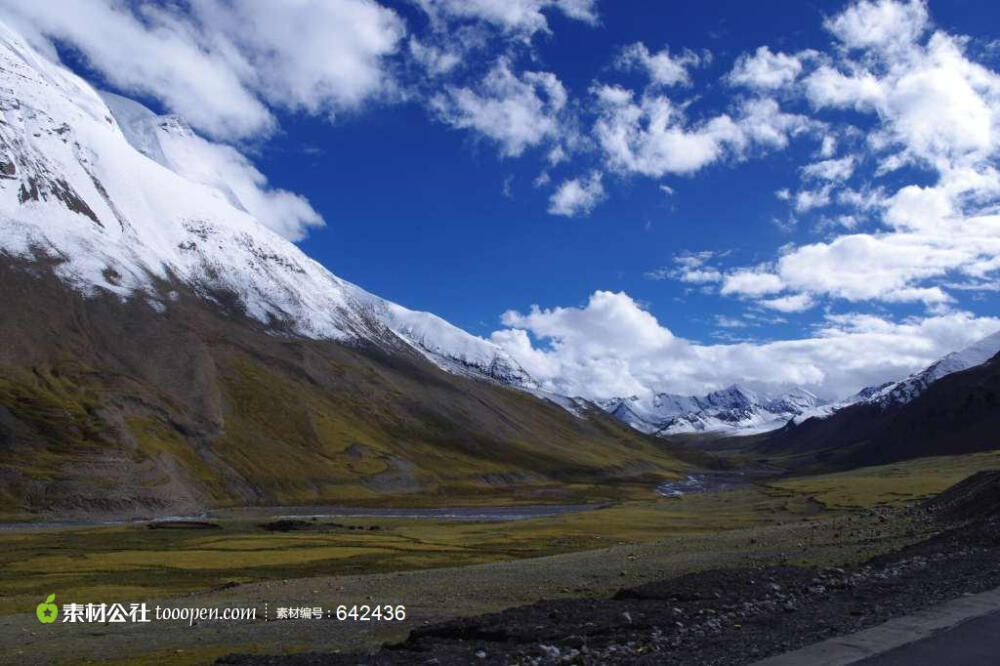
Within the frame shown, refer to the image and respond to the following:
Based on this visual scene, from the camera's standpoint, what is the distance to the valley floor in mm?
30797

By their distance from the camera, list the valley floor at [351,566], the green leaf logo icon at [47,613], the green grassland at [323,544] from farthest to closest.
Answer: the green grassland at [323,544] < the green leaf logo icon at [47,613] < the valley floor at [351,566]

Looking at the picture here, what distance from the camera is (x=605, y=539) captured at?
8525cm

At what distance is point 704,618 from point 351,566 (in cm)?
Result: 4571

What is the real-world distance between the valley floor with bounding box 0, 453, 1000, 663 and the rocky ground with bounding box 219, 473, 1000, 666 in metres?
3.51

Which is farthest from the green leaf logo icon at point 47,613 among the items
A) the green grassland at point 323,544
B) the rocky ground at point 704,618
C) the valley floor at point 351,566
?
the rocky ground at point 704,618

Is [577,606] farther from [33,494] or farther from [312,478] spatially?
[312,478]

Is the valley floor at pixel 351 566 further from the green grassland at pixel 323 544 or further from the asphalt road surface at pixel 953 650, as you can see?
the asphalt road surface at pixel 953 650

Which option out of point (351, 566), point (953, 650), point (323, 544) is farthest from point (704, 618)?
point (323, 544)

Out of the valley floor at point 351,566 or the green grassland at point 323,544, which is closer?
the valley floor at point 351,566

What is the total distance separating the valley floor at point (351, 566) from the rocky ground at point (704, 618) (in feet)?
11.5

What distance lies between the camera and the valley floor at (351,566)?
30.8m

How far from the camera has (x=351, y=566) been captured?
64312mm

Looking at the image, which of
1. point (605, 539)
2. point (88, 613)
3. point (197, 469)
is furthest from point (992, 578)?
point (197, 469)

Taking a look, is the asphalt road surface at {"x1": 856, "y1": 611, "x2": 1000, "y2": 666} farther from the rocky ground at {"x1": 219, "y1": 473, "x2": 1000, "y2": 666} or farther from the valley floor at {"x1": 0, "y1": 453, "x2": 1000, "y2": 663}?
the valley floor at {"x1": 0, "y1": 453, "x2": 1000, "y2": 663}
